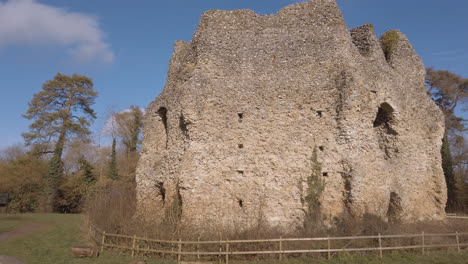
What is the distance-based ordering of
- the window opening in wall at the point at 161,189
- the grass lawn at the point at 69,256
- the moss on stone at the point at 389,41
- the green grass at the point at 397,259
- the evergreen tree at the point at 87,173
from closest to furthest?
the green grass at the point at 397,259, the grass lawn at the point at 69,256, the window opening in wall at the point at 161,189, the moss on stone at the point at 389,41, the evergreen tree at the point at 87,173

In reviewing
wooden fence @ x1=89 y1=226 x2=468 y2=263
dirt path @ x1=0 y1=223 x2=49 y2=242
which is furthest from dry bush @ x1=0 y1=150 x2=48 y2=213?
wooden fence @ x1=89 y1=226 x2=468 y2=263

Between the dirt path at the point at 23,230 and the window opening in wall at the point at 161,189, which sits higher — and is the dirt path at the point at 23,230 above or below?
below

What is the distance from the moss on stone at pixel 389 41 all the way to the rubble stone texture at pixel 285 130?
1.37 m

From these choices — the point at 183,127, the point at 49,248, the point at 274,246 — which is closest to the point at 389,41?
the point at 183,127

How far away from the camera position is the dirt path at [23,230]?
14.9 metres

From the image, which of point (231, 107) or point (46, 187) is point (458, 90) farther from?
point (46, 187)

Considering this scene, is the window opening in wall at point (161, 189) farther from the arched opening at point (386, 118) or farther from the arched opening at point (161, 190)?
the arched opening at point (386, 118)

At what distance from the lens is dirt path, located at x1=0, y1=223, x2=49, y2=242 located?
49.0ft

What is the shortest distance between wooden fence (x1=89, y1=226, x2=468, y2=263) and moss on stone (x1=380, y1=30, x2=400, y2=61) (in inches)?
354

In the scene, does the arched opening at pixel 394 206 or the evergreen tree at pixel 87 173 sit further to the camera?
the evergreen tree at pixel 87 173

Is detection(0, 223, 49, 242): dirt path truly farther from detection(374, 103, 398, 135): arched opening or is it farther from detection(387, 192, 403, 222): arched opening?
detection(374, 103, 398, 135): arched opening

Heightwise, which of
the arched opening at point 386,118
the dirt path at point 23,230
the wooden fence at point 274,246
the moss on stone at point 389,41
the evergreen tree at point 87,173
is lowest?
the dirt path at point 23,230

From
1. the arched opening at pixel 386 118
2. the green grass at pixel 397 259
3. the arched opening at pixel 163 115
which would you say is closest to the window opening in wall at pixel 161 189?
the arched opening at pixel 163 115

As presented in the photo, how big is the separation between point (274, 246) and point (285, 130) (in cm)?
466
